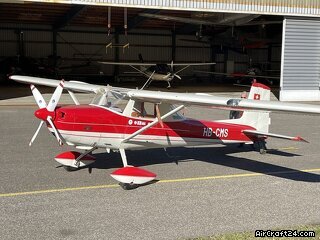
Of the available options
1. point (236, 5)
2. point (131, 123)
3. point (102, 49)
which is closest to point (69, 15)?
point (102, 49)

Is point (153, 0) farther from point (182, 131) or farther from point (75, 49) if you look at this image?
point (75, 49)

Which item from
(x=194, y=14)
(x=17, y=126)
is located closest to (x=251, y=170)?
(x=17, y=126)

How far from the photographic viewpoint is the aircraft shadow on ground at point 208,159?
8.98m

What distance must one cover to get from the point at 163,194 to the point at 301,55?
68.7ft

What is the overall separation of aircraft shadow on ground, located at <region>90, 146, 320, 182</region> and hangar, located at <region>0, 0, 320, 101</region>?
11.9 m

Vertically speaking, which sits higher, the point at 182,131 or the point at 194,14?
the point at 194,14

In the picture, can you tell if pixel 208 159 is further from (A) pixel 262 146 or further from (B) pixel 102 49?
(B) pixel 102 49

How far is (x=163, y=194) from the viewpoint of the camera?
7316 mm

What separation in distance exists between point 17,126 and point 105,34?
2718 centimetres

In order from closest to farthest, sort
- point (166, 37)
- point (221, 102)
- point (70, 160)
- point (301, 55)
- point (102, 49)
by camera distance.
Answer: point (221, 102) < point (70, 160) < point (301, 55) < point (102, 49) < point (166, 37)

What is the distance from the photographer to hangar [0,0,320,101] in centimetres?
2470

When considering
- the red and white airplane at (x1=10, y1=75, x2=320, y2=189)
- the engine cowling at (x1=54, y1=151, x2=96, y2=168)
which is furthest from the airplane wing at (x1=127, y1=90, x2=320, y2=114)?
the engine cowling at (x1=54, y1=151, x2=96, y2=168)

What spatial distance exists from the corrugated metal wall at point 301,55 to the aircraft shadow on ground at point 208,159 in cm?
1526

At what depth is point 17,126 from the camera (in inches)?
565
